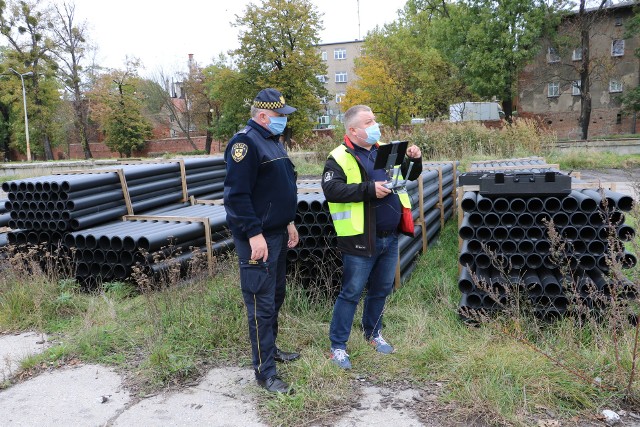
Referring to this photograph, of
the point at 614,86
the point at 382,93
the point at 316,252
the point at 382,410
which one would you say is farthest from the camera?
the point at 614,86

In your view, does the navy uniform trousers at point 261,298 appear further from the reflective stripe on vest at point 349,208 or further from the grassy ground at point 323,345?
the reflective stripe on vest at point 349,208

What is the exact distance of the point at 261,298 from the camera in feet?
12.5

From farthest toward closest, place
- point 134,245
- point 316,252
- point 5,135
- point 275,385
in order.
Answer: point 5,135 < point 134,245 < point 316,252 < point 275,385

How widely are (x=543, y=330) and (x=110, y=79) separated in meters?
51.8

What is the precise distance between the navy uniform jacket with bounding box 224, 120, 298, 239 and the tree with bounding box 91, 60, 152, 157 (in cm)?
4945

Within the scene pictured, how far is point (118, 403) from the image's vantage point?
384 centimetres

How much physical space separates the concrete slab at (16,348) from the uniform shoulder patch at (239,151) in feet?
8.91

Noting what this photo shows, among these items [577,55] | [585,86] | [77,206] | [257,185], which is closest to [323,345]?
[257,185]

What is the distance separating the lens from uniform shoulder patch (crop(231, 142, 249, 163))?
3.64 m

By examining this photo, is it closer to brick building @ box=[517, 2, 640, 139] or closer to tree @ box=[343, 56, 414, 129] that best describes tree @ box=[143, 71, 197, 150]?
tree @ box=[343, 56, 414, 129]

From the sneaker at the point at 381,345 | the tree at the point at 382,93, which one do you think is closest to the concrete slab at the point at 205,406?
the sneaker at the point at 381,345

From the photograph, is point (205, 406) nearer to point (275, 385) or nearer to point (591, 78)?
point (275, 385)

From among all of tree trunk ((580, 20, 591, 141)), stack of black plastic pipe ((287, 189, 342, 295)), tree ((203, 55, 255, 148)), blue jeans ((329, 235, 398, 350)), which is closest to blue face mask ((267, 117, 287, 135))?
blue jeans ((329, 235, 398, 350))

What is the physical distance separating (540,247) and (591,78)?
137 ft
